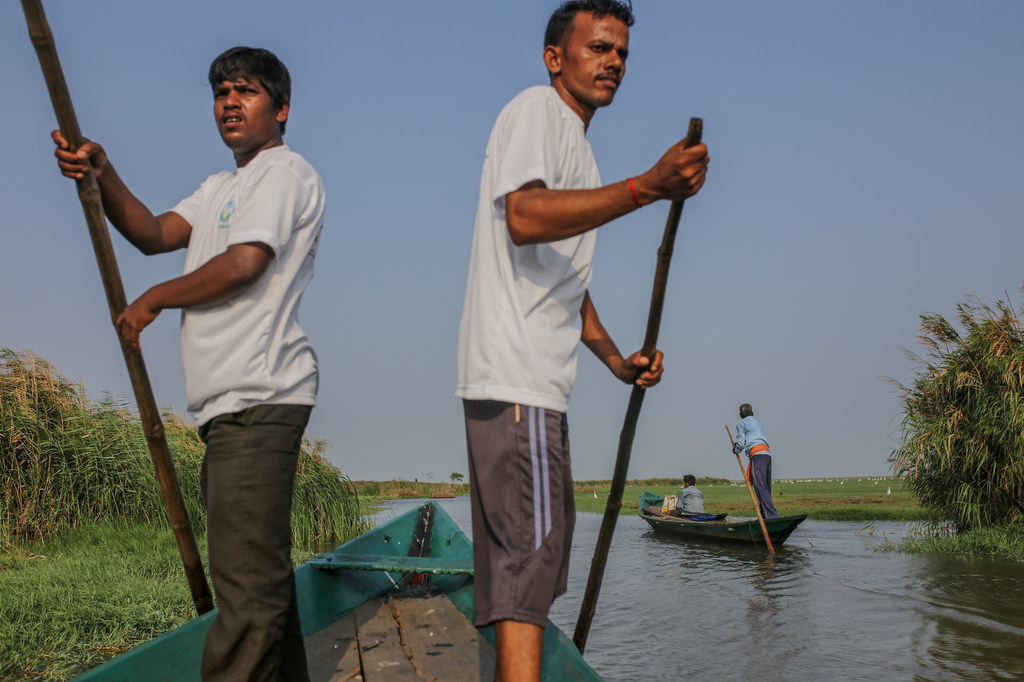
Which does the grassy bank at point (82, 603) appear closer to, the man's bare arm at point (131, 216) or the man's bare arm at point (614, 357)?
the man's bare arm at point (131, 216)

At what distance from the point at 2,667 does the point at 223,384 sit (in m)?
3.19

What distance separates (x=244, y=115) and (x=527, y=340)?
122cm

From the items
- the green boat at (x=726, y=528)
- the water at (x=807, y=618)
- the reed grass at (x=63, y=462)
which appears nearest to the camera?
the water at (x=807, y=618)

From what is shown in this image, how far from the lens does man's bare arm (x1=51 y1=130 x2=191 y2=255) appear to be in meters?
2.34

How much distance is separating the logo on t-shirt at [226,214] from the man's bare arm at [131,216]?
37cm

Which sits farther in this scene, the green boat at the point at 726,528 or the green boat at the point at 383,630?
the green boat at the point at 726,528

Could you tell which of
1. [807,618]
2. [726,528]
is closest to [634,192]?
[807,618]

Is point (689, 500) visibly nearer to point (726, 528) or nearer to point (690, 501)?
point (690, 501)

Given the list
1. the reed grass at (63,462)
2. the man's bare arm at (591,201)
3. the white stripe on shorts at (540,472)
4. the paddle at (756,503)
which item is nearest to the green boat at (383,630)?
the white stripe on shorts at (540,472)

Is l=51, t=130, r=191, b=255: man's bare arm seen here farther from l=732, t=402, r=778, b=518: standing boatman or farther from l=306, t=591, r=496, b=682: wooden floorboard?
l=732, t=402, r=778, b=518: standing boatman

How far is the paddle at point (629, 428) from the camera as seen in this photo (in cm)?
211

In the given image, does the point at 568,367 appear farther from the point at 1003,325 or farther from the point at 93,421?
the point at 1003,325

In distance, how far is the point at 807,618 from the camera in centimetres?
729

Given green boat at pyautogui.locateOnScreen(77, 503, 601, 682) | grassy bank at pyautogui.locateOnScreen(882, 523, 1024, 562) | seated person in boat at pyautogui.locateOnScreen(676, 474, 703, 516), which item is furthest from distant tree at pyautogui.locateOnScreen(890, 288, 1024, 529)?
green boat at pyautogui.locateOnScreen(77, 503, 601, 682)
